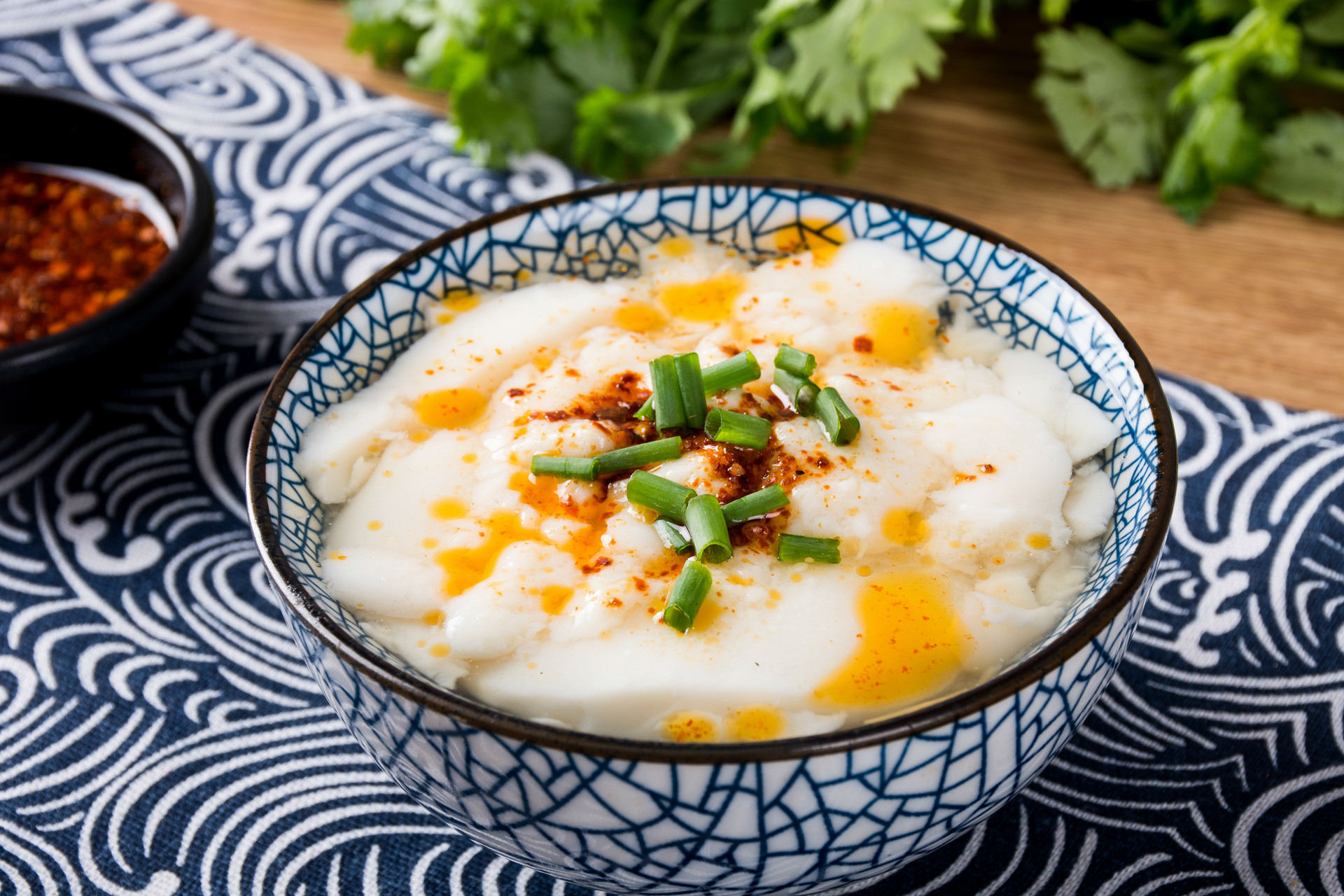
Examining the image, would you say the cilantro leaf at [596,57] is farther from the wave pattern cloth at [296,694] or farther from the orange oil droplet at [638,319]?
the orange oil droplet at [638,319]

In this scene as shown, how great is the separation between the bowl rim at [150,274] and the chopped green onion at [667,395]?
4.06ft

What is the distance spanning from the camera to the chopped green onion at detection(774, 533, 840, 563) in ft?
5.36

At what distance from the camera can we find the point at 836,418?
5.81 feet

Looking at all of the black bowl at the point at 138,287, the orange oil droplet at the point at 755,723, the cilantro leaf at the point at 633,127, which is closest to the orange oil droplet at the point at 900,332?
the orange oil droplet at the point at 755,723

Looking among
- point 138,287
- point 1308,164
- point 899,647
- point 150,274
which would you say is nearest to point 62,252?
point 150,274

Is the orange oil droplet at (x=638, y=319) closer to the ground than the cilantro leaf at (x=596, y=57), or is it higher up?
closer to the ground

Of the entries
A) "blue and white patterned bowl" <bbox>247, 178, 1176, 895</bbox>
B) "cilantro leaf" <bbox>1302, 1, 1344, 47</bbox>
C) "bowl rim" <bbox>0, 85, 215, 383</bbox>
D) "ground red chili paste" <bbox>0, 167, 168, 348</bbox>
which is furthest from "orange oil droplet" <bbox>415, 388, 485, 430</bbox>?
"cilantro leaf" <bbox>1302, 1, 1344, 47</bbox>

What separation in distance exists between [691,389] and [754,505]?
0.80ft

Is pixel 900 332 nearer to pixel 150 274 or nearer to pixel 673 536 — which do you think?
pixel 673 536

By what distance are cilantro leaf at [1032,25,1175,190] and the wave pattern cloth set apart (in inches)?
42.4

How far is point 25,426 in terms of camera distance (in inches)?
94.6

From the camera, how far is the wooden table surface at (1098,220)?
2.84m

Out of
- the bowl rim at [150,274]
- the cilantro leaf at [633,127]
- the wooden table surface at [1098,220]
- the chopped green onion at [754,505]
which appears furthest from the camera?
the cilantro leaf at [633,127]

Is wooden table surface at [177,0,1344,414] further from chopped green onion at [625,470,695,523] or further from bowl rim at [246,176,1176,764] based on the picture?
chopped green onion at [625,470,695,523]
